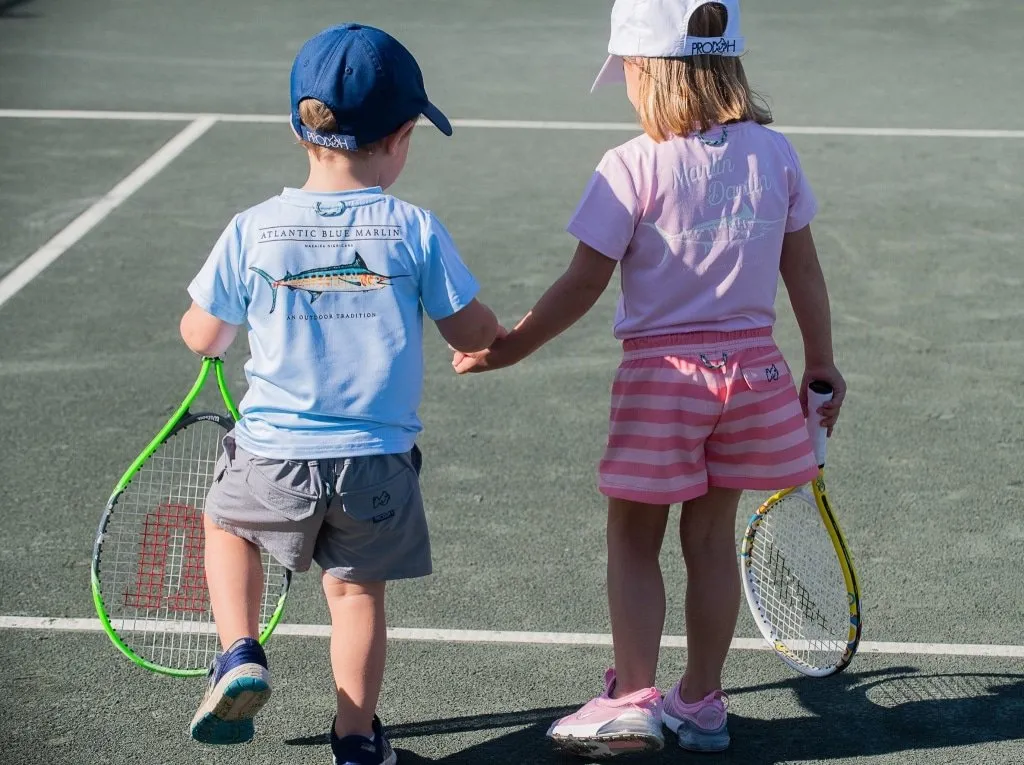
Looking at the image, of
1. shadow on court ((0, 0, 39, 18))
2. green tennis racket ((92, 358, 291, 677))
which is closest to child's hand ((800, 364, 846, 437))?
green tennis racket ((92, 358, 291, 677))

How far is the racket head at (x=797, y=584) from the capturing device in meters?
4.04

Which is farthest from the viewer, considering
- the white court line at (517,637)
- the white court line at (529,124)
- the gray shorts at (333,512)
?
the white court line at (529,124)

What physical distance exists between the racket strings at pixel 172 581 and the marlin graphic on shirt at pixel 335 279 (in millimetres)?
750

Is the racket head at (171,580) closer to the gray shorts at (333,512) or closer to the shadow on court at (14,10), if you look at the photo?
the gray shorts at (333,512)

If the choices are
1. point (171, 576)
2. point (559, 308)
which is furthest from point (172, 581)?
point (559, 308)

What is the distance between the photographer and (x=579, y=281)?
3.51m

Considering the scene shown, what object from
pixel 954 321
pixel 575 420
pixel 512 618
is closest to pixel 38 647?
pixel 512 618

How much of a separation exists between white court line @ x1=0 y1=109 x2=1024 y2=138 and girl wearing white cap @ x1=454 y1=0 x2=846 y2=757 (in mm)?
7559

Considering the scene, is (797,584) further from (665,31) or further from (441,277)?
(665,31)

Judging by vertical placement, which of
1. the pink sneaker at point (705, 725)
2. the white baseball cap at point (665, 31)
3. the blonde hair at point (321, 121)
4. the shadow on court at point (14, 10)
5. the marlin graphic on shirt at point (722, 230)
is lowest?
the shadow on court at point (14, 10)

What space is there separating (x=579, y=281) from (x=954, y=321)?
414 cm

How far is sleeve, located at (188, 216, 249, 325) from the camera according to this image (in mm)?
3291

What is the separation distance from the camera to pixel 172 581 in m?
4.39

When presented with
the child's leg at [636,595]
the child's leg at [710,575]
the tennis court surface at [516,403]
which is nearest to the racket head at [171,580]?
the tennis court surface at [516,403]
